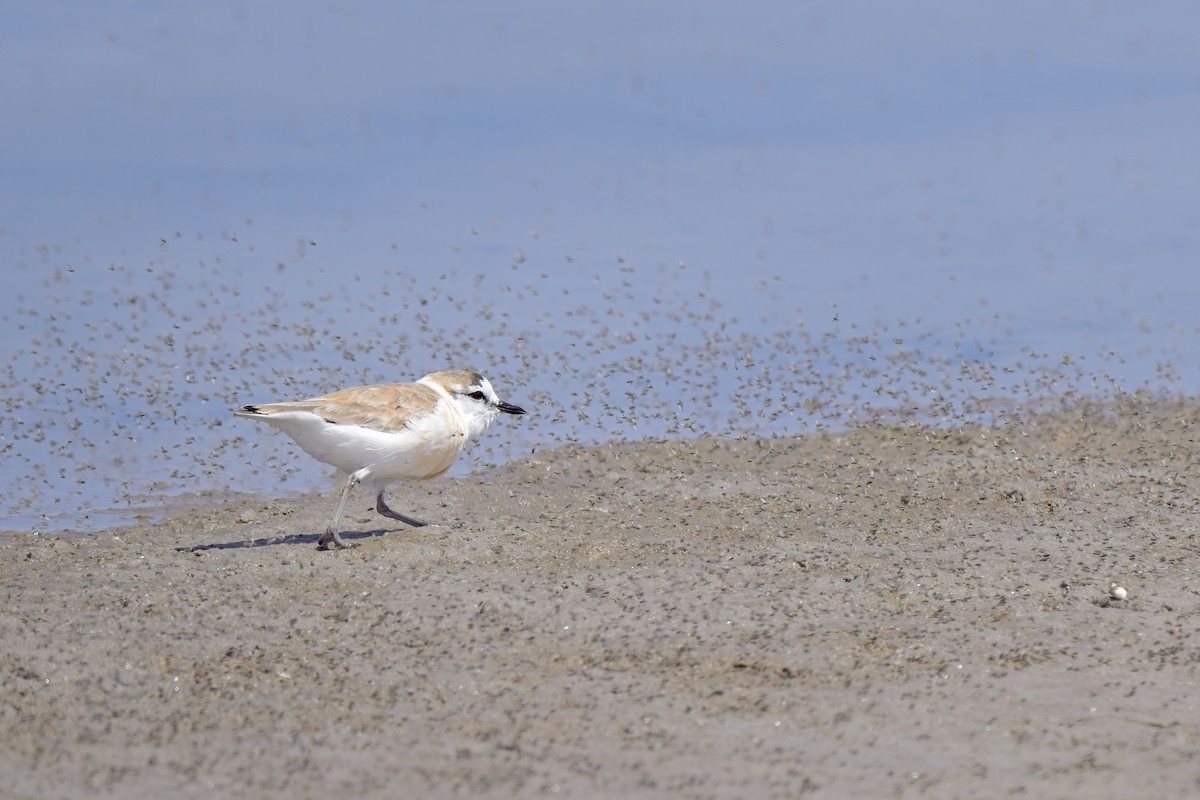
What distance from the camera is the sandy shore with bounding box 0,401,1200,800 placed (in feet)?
18.9

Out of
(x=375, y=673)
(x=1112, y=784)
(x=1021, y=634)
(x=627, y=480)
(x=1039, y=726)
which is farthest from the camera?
(x=627, y=480)

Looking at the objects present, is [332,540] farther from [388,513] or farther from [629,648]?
[629,648]

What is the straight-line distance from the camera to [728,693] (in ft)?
21.5

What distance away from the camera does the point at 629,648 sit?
7195 millimetres

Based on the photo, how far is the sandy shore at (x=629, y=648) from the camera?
18.9 feet

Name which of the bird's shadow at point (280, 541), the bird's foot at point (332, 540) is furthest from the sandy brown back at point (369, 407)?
the bird's shadow at point (280, 541)

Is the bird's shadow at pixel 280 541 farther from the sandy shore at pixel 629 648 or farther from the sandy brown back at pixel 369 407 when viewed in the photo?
the sandy brown back at pixel 369 407

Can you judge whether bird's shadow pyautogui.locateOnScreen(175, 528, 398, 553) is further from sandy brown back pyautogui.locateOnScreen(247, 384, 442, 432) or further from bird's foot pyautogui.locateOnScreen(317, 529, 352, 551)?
sandy brown back pyautogui.locateOnScreen(247, 384, 442, 432)

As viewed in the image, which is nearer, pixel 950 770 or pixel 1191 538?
pixel 950 770

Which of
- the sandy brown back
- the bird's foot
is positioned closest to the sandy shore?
the bird's foot

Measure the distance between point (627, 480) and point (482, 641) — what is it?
16.2ft

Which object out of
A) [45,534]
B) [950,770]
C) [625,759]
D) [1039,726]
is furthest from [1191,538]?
[45,534]

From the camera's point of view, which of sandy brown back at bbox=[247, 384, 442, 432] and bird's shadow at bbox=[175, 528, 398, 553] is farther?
bird's shadow at bbox=[175, 528, 398, 553]

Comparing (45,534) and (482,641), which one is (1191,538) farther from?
(45,534)
